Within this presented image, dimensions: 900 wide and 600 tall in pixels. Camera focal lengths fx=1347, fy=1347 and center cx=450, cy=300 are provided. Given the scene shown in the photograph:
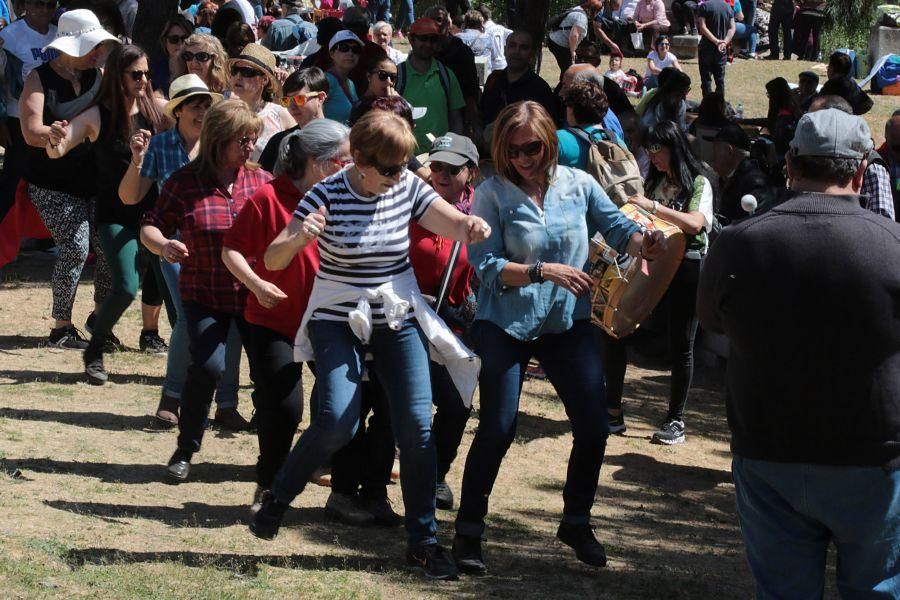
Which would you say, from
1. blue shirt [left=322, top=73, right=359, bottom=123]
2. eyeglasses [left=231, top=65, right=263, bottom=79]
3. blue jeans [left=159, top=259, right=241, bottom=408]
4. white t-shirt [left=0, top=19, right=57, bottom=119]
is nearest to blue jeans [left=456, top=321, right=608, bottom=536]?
blue jeans [left=159, top=259, right=241, bottom=408]

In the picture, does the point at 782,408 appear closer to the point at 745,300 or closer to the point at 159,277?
the point at 745,300

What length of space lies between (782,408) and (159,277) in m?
4.86

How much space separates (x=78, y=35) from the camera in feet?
27.4

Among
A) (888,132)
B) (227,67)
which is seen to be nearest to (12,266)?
(227,67)

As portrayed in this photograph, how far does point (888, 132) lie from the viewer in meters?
9.19

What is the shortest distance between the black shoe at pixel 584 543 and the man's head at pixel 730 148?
3909mm

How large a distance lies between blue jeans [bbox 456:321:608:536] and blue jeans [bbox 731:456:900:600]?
148 cm

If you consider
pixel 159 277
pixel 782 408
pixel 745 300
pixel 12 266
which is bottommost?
pixel 12 266

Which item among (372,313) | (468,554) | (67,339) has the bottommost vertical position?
(67,339)

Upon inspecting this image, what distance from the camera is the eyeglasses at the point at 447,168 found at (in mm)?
5883

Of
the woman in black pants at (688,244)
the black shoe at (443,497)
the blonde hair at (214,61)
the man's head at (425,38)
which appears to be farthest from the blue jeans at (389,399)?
the man's head at (425,38)

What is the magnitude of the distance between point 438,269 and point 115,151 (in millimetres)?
2963

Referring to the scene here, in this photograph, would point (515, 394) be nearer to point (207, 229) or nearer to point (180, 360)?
point (207, 229)

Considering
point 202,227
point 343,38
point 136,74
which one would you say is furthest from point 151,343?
point 202,227
